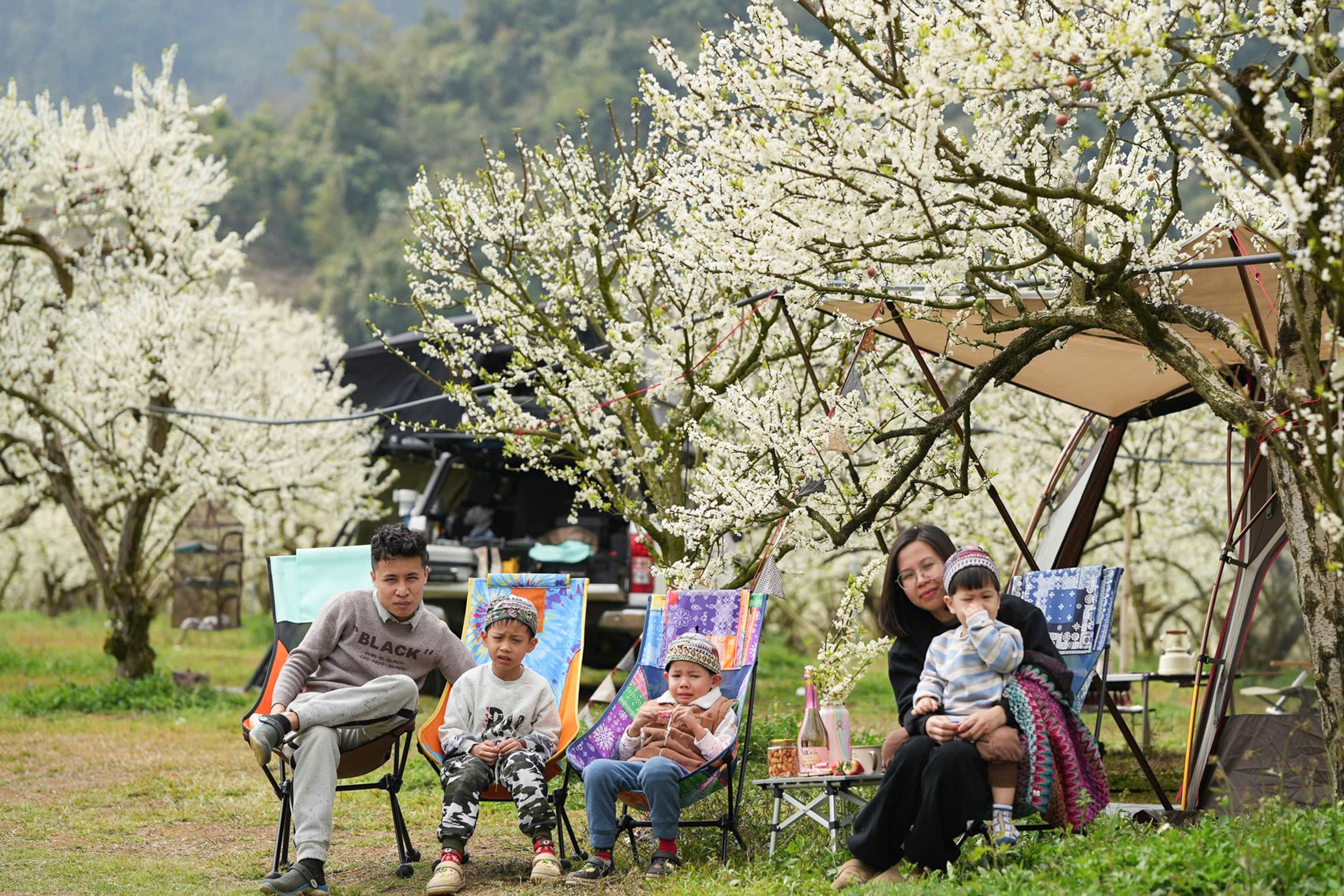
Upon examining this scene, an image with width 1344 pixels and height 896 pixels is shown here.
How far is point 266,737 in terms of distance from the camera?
14.8ft

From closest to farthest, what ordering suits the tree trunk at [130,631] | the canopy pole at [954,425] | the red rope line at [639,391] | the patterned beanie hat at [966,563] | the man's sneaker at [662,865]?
the patterned beanie hat at [966,563]
the man's sneaker at [662,865]
the canopy pole at [954,425]
the red rope line at [639,391]
the tree trunk at [130,631]

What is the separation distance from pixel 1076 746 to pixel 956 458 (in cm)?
191

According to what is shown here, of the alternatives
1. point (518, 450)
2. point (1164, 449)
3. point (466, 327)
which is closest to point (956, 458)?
point (518, 450)

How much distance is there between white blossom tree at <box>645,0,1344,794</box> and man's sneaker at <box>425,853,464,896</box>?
6.29ft

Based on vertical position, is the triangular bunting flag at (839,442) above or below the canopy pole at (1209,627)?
above

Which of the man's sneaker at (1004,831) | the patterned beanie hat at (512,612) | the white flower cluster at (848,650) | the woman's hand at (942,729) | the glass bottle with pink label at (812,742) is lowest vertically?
the man's sneaker at (1004,831)

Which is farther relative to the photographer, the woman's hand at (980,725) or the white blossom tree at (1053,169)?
the woman's hand at (980,725)

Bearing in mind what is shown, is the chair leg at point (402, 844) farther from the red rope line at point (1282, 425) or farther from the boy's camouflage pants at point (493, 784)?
the red rope line at point (1282, 425)

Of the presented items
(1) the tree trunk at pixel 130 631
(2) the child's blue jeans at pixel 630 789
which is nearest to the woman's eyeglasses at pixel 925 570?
(2) the child's blue jeans at pixel 630 789

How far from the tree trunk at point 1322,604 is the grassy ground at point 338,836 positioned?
43 cm

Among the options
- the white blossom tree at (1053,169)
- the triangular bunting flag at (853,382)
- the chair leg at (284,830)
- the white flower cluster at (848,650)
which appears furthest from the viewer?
the triangular bunting flag at (853,382)

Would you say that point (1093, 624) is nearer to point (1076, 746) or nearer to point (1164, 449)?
point (1076, 746)

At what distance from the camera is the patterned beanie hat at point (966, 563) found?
429 cm

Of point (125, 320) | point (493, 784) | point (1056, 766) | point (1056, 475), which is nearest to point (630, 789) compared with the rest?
point (493, 784)
